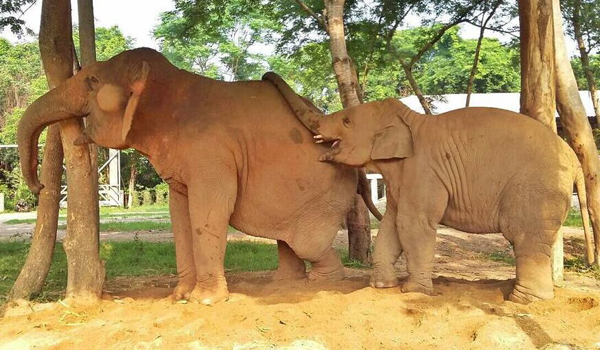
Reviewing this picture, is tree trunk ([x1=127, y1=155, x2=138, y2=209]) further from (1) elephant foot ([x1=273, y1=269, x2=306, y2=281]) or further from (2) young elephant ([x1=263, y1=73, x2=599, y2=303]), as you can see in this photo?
(2) young elephant ([x1=263, y1=73, x2=599, y2=303])

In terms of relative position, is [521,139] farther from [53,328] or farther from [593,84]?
[593,84]

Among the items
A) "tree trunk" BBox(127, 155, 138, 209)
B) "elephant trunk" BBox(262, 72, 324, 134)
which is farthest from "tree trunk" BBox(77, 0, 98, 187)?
"tree trunk" BBox(127, 155, 138, 209)

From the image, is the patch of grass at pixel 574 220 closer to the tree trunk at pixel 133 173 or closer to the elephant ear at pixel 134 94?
the elephant ear at pixel 134 94

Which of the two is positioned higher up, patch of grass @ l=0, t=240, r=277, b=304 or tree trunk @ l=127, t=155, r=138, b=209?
tree trunk @ l=127, t=155, r=138, b=209

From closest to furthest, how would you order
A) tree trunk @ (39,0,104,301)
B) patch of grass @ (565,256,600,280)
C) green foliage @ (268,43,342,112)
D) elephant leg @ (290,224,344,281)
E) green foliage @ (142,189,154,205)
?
1. tree trunk @ (39,0,104,301)
2. elephant leg @ (290,224,344,281)
3. patch of grass @ (565,256,600,280)
4. green foliage @ (268,43,342,112)
5. green foliage @ (142,189,154,205)

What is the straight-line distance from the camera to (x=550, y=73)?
26.1 feet

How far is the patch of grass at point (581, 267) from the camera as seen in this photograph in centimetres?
952

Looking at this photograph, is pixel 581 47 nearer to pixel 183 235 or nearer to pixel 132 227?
pixel 183 235

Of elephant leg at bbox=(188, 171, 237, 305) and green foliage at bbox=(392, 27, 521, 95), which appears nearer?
elephant leg at bbox=(188, 171, 237, 305)

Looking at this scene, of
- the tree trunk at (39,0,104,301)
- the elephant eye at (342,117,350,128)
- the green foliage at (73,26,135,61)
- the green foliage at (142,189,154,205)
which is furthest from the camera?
the green foliage at (73,26,135,61)

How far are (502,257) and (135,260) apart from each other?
7098 millimetres

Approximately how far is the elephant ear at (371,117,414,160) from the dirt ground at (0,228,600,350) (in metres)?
1.42

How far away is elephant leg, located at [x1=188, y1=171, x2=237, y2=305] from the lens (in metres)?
6.96

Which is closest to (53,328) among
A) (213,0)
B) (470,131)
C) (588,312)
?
(470,131)
